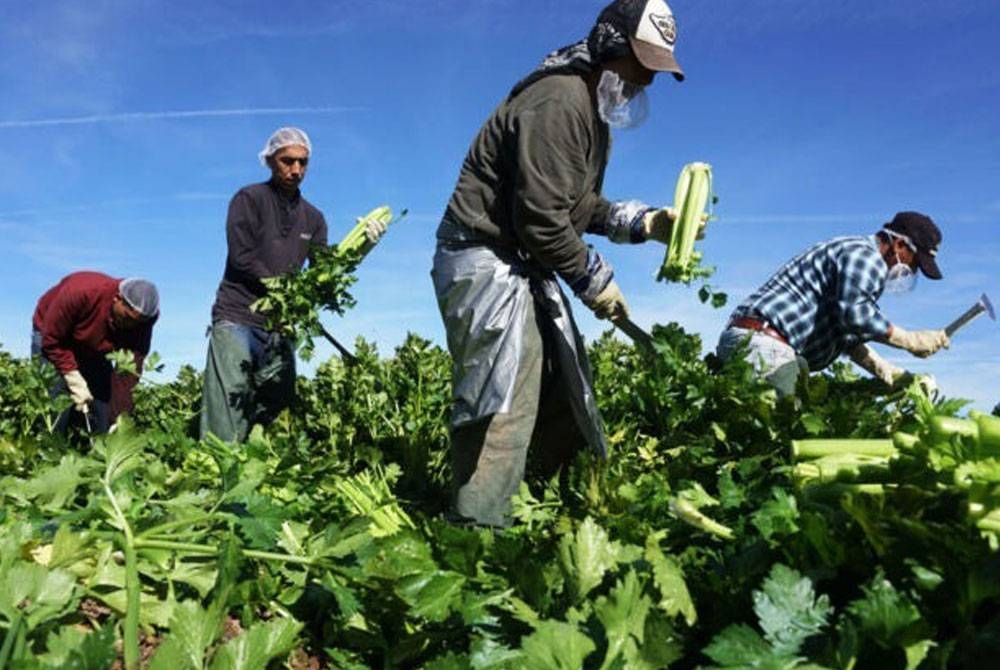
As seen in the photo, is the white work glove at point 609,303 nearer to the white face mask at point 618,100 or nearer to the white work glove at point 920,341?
the white face mask at point 618,100

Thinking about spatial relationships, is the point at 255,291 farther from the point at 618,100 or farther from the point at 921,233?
the point at 921,233

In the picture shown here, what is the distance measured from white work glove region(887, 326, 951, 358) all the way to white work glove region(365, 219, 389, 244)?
12.0 ft

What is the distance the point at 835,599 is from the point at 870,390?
398cm

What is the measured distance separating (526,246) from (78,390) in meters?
5.33

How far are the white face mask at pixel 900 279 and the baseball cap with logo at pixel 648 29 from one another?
2.93 meters

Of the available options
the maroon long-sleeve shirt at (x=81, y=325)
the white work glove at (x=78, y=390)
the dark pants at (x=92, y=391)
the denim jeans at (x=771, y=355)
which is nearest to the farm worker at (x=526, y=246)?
the denim jeans at (x=771, y=355)

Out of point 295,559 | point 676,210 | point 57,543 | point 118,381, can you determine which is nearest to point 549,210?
point 676,210

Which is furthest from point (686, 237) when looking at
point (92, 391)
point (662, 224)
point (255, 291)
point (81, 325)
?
point (92, 391)

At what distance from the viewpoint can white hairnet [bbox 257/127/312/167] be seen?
6.98 metres

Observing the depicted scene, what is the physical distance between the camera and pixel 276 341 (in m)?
6.98

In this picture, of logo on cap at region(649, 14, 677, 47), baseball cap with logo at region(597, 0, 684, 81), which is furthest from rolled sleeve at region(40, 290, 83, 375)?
logo on cap at region(649, 14, 677, 47)

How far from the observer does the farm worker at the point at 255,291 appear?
22.2 ft

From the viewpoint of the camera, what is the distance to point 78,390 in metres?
7.85

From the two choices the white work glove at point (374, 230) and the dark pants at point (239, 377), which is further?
the white work glove at point (374, 230)
